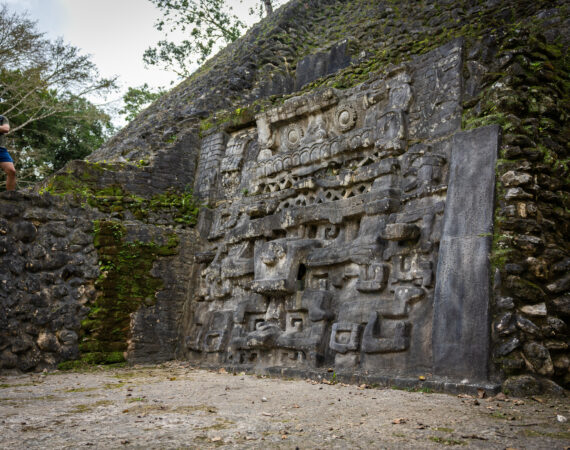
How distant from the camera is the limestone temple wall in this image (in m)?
4.83

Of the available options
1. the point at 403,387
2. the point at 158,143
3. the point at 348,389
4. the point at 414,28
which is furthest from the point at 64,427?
the point at 414,28

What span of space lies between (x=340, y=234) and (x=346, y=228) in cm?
10

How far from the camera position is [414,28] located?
28.6ft

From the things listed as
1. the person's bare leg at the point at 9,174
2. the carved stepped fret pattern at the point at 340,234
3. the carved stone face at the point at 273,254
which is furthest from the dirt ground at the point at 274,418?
the person's bare leg at the point at 9,174

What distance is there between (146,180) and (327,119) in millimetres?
3267

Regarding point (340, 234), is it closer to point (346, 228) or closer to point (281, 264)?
point (346, 228)

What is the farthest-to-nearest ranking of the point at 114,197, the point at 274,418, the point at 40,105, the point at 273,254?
1. the point at 40,105
2. the point at 114,197
3. the point at 273,254
4. the point at 274,418

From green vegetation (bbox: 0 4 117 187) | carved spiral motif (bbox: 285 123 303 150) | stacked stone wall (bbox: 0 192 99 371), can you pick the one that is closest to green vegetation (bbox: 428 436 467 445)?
carved spiral motif (bbox: 285 123 303 150)

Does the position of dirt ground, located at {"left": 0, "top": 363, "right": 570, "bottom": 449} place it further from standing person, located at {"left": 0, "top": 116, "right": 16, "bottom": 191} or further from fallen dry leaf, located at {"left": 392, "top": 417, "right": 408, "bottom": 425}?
standing person, located at {"left": 0, "top": 116, "right": 16, "bottom": 191}

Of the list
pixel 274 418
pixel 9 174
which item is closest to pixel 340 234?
pixel 274 418

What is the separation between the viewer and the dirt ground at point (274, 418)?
3150 millimetres

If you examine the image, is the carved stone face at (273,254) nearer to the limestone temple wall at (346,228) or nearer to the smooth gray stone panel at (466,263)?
the limestone temple wall at (346,228)

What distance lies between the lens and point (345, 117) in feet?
23.9

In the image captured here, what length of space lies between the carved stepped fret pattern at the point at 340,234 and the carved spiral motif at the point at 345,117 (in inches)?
0.6
